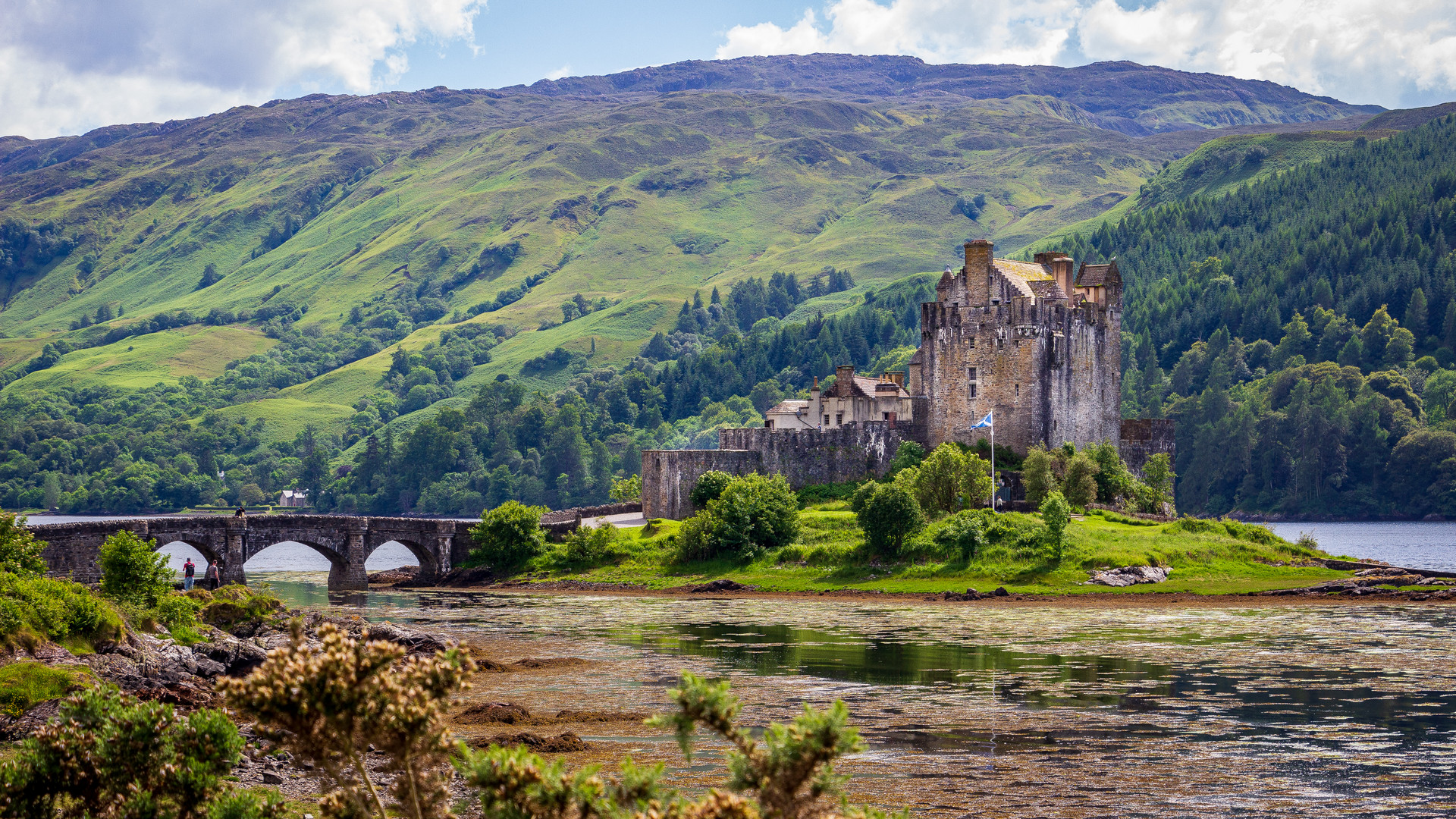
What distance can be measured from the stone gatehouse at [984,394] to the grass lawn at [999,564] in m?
6.90

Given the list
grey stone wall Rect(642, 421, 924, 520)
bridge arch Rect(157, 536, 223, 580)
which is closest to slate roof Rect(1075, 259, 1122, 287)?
grey stone wall Rect(642, 421, 924, 520)

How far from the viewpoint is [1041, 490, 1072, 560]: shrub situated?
265 feet

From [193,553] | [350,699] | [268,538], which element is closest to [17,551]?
[268,538]

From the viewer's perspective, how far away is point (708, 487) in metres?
98.6

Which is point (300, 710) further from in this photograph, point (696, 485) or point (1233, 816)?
point (696, 485)

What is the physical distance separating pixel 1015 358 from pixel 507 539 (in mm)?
35045

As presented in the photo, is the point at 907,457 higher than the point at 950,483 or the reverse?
higher

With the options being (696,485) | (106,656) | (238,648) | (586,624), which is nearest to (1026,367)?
(696,485)

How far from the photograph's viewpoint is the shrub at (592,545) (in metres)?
96.1

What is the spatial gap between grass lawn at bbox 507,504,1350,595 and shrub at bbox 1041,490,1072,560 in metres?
0.59

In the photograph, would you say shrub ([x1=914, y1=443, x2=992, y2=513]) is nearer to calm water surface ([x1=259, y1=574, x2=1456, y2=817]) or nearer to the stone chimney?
the stone chimney

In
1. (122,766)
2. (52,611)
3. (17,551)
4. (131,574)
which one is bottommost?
(122,766)

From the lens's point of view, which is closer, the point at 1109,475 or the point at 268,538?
the point at 268,538

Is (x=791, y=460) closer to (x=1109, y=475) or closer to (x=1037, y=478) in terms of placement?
(x=1037, y=478)
